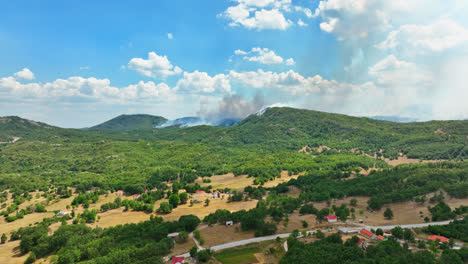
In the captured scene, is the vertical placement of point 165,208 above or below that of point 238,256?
below

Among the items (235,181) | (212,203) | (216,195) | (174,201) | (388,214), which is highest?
(388,214)

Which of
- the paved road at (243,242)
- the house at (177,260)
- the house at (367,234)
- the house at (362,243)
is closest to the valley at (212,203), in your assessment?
the paved road at (243,242)

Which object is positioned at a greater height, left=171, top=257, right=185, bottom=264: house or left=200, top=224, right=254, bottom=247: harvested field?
left=171, top=257, right=185, bottom=264: house

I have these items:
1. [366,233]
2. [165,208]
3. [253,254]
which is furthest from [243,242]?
[165,208]

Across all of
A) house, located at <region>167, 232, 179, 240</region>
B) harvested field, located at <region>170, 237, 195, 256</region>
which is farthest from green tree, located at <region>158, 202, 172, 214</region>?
harvested field, located at <region>170, 237, 195, 256</region>

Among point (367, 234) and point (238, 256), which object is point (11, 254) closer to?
point (238, 256)

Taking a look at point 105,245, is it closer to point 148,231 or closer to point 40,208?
point 148,231

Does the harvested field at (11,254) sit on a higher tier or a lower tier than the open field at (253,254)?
lower

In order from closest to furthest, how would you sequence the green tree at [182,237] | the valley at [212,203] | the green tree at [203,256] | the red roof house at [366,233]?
1. the green tree at [203,256]
2. the red roof house at [366,233]
3. the valley at [212,203]
4. the green tree at [182,237]

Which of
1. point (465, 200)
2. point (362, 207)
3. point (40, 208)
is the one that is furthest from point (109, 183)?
point (465, 200)

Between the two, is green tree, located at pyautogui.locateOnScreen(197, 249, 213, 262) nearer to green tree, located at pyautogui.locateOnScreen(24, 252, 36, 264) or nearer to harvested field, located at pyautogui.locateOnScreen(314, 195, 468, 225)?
green tree, located at pyautogui.locateOnScreen(24, 252, 36, 264)

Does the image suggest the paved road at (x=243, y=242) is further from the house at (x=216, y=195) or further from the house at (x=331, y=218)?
the house at (x=216, y=195)
